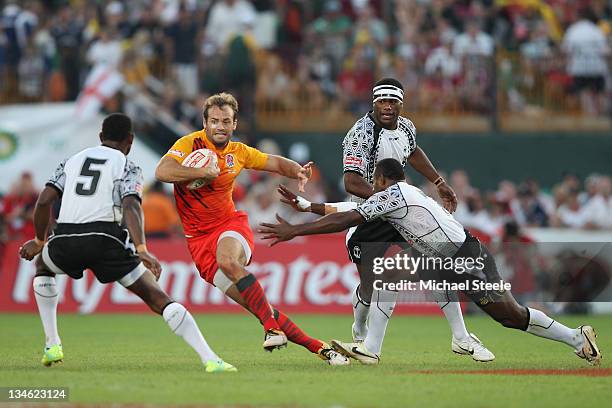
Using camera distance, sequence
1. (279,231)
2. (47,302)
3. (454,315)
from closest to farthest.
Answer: (279,231), (47,302), (454,315)

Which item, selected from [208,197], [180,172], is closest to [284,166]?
[208,197]

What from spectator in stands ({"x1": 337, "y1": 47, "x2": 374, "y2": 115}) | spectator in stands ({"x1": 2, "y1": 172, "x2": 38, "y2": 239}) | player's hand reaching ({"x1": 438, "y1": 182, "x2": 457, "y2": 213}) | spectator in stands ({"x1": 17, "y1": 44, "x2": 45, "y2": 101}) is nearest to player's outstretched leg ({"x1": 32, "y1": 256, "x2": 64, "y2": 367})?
player's hand reaching ({"x1": 438, "y1": 182, "x2": 457, "y2": 213})

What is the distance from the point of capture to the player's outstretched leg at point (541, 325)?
11344mm

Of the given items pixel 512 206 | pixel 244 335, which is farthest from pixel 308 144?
pixel 244 335

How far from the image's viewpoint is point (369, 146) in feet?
40.4

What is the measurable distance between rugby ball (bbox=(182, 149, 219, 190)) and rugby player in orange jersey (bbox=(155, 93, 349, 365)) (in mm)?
69

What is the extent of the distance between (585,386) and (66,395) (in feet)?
13.6

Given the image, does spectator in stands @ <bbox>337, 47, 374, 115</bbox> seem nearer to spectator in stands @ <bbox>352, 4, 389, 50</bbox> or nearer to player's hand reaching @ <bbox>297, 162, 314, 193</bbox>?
spectator in stands @ <bbox>352, 4, 389, 50</bbox>

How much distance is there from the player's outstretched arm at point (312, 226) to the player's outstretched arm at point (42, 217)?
190cm

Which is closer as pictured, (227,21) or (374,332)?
(374,332)

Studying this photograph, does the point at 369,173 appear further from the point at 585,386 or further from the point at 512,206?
the point at 512,206

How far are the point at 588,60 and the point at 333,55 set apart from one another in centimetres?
503

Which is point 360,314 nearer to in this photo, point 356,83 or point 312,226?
point 312,226

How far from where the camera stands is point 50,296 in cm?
1135
